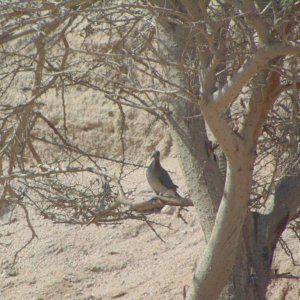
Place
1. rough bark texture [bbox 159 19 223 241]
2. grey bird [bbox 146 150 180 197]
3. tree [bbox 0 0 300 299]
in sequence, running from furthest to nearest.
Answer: grey bird [bbox 146 150 180 197]
rough bark texture [bbox 159 19 223 241]
tree [bbox 0 0 300 299]

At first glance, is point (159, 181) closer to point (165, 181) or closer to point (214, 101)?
point (165, 181)

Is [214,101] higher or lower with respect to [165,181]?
lower

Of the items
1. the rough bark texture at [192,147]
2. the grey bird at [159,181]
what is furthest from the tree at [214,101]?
the grey bird at [159,181]

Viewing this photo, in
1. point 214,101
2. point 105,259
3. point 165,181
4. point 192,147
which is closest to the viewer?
point 214,101

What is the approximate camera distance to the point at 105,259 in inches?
424

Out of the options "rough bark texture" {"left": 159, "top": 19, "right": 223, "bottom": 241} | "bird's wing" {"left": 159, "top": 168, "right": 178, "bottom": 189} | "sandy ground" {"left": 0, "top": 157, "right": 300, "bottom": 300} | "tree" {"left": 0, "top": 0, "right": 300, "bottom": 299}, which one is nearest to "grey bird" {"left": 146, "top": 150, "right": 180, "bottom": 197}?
"bird's wing" {"left": 159, "top": 168, "right": 178, "bottom": 189}

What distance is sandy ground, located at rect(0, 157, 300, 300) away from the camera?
10008mm

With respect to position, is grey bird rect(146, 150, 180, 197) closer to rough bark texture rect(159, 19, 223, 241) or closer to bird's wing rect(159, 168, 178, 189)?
bird's wing rect(159, 168, 178, 189)

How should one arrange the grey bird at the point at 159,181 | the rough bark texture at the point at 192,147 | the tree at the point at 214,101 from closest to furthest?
the tree at the point at 214,101 < the rough bark texture at the point at 192,147 < the grey bird at the point at 159,181

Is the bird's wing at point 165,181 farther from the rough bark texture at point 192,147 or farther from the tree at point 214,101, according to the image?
the rough bark texture at point 192,147

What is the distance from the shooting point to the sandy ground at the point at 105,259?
32.8 ft

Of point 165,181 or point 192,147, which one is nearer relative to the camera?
point 192,147

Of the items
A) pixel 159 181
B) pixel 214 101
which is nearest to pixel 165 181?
pixel 159 181

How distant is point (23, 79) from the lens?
13.4m
